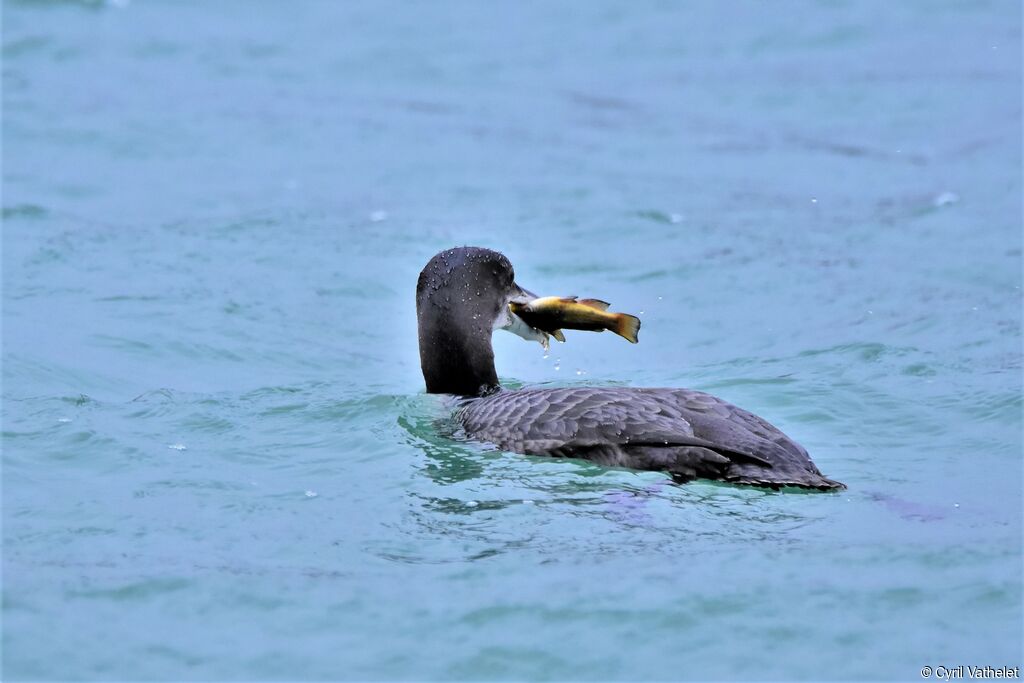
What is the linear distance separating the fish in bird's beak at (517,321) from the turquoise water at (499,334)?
538 mm

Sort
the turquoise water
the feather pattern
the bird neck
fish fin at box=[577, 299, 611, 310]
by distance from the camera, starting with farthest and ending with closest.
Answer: fish fin at box=[577, 299, 611, 310] < the bird neck < the feather pattern < the turquoise water

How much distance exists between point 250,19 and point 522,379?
29.1ft

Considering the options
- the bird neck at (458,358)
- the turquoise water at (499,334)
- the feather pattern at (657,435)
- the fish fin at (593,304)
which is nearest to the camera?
the turquoise water at (499,334)

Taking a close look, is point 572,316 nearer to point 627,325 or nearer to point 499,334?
point 627,325

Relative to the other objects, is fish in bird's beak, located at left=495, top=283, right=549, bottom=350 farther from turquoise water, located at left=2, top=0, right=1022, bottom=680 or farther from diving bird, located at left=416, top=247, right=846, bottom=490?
turquoise water, located at left=2, top=0, right=1022, bottom=680

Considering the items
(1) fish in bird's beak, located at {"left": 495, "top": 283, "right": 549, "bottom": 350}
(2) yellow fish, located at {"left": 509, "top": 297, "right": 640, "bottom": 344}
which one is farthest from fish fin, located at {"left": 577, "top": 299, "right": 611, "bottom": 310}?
(1) fish in bird's beak, located at {"left": 495, "top": 283, "right": 549, "bottom": 350}

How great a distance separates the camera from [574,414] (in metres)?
6.64

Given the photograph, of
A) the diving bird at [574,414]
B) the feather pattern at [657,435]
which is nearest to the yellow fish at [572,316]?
the diving bird at [574,414]

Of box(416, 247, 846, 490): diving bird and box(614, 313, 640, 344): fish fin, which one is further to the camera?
box(614, 313, 640, 344): fish fin

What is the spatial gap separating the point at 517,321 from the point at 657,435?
1795 millimetres

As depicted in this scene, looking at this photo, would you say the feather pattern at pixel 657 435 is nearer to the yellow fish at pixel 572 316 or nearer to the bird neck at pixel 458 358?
the bird neck at pixel 458 358

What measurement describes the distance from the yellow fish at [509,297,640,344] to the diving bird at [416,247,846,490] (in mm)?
143

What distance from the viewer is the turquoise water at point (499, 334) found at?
16.6ft

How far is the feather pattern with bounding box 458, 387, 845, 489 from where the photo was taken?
6238 mm
